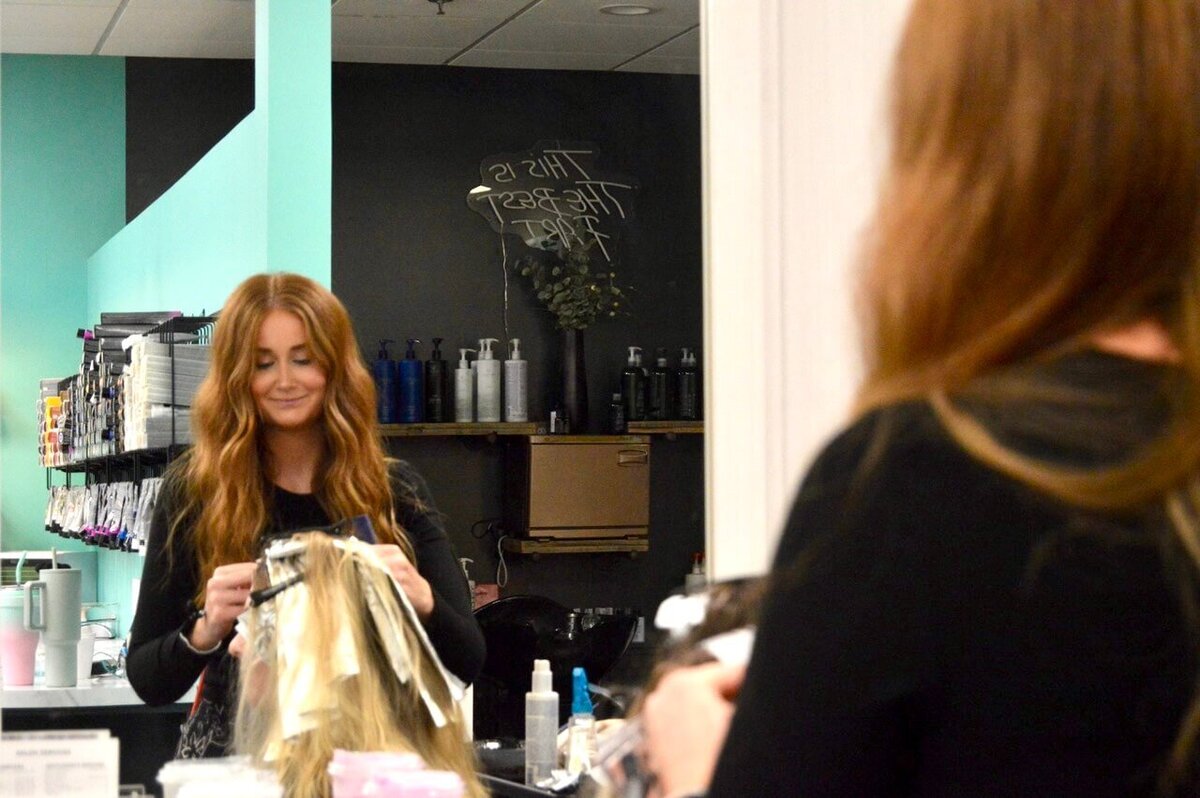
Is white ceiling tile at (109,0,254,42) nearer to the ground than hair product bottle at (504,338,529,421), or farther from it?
farther from it

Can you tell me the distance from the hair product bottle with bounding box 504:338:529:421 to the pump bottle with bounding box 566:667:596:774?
3.22 metres

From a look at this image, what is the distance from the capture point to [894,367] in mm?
571

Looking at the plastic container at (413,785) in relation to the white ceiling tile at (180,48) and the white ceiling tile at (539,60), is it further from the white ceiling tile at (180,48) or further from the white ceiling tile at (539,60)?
the white ceiling tile at (539,60)

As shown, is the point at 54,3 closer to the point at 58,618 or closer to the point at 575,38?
the point at 58,618

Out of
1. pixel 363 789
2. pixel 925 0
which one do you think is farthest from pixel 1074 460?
pixel 363 789

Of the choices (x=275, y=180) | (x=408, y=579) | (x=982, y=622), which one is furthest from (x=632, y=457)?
(x=982, y=622)

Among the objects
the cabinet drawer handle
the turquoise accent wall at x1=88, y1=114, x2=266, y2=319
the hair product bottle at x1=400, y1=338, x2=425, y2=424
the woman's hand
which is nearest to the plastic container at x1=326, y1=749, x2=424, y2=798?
the woman's hand

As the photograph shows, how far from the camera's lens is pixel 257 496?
154 centimetres

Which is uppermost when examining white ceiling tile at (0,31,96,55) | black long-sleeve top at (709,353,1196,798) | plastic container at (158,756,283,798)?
white ceiling tile at (0,31,96,55)

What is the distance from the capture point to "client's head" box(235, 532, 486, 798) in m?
1.40

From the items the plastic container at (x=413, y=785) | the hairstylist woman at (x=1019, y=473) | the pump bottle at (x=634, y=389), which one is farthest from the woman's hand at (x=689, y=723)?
the pump bottle at (x=634, y=389)

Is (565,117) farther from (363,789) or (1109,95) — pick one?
(1109,95)

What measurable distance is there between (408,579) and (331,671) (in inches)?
5.8

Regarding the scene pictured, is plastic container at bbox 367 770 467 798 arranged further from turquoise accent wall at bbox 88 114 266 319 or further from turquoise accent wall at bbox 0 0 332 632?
turquoise accent wall at bbox 88 114 266 319
